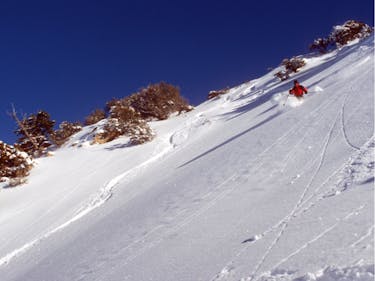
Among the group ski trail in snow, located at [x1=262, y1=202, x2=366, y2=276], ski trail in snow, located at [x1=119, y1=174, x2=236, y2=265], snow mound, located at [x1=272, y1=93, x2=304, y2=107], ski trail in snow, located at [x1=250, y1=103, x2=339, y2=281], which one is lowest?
ski trail in snow, located at [x1=262, y1=202, x2=366, y2=276]

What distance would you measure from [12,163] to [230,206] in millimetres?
18330

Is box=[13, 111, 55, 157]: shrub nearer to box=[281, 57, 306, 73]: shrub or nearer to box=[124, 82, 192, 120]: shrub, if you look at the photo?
box=[124, 82, 192, 120]: shrub

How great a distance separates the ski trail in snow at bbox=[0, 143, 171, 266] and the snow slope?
0.21 ft

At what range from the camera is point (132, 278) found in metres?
6.59

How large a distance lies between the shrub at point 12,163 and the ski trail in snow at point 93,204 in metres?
7.18

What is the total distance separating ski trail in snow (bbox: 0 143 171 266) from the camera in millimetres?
12648

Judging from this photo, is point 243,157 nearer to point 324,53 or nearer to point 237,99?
point 237,99

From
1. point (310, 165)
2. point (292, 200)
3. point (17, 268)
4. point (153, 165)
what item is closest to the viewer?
point (292, 200)

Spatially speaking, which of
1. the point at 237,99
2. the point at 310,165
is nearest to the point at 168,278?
the point at 310,165

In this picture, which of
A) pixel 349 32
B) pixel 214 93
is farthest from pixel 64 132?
pixel 349 32

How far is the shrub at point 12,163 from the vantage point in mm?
22538

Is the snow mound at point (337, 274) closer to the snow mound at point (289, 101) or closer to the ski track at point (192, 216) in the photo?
the ski track at point (192, 216)

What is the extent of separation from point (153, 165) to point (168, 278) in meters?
12.7

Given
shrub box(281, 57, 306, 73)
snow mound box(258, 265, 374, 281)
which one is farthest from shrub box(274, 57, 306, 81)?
snow mound box(258, 265, 374, 281)
